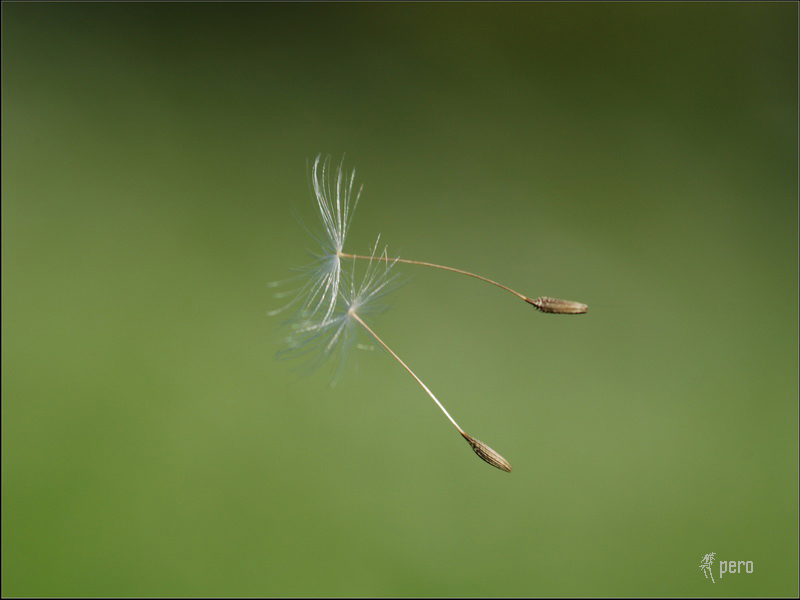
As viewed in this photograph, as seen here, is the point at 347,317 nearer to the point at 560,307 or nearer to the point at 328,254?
the point at 328,254

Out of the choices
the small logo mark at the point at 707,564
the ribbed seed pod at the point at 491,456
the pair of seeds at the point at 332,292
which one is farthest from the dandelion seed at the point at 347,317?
the small logo mark at the point at 707,564

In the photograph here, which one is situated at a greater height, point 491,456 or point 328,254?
point 328,254

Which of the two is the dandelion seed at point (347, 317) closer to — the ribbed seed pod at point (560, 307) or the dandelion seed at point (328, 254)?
the dandelion seed at point (328, 254)

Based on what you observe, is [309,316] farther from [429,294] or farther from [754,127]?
[754,127]

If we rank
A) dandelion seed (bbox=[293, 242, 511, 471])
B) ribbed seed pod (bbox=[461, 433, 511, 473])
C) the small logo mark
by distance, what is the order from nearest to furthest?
1. ribbed seed pod (bbox=[461, 433, 511, 473])
2. dandelion seed (bbox=[293, 242, 511, 471])
3. the small logo mark

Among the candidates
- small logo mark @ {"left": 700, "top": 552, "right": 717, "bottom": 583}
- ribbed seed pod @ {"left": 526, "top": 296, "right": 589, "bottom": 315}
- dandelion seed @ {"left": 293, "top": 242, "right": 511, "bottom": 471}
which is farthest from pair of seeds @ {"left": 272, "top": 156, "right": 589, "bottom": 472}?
small logo mark @ {"left": 700, "top": 552, "right": 717, "bottom": 583}

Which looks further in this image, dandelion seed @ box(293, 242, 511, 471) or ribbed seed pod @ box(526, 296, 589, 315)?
dandelion seed @ box(293, 242, 511, 471)

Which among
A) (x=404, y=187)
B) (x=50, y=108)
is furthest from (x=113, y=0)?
(x=404, y=187)

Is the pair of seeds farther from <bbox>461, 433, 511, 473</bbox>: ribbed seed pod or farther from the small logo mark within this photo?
the small logo mark

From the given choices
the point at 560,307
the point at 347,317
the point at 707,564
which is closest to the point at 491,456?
the point at 560,307

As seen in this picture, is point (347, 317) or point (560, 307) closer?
point (560, 307)

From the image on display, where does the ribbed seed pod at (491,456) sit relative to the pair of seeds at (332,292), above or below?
below
